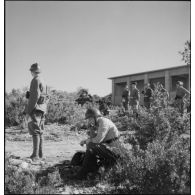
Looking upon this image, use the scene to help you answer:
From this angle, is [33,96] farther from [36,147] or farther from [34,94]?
[36,147]

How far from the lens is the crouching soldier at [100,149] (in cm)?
515

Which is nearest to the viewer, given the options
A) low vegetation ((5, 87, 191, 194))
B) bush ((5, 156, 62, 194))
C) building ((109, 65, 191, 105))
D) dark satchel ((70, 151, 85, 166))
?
bush ((5, 156, 62, 194))

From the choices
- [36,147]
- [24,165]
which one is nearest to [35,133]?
[36,147]

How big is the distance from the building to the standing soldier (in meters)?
18.1

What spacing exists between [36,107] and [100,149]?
5.64 feet

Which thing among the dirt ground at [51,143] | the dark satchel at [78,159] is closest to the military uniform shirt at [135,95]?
the dirt ground at [51,143]

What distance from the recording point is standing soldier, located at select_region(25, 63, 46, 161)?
6.20 m

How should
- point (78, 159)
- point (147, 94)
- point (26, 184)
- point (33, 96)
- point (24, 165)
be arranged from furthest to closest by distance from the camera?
1. point (147, 94)
2. point (33, 96)
3. point (78, 159)
4. point (24, 165)
5. point (26, 184)

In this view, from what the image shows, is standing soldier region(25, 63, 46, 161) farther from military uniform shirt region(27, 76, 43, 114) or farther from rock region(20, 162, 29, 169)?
rock region(20, 162, 29, 169)

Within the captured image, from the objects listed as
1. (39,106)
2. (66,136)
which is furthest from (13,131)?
(39,106)

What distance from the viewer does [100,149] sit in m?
5.18

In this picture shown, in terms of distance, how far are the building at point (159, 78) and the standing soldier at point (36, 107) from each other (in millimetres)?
18066

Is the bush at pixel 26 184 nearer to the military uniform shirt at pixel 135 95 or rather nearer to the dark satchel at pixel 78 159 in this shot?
the dark satchel at pixel 78 159

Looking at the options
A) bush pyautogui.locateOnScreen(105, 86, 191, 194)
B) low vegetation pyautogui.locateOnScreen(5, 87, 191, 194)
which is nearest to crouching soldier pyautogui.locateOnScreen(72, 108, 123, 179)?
low vegetation pyautogui.locateOnScreen(5, 87, 191, 194)
